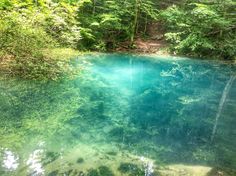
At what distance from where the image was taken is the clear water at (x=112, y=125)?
274 inches

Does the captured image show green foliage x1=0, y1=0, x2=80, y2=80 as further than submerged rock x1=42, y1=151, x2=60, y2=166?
Yes

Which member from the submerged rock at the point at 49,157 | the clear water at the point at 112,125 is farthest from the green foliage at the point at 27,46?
the submerged rock at the point at 49,157

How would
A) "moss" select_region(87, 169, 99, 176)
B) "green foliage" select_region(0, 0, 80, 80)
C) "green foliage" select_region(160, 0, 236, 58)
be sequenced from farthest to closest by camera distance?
"green foliage" select_region(160, 0, 236, 58)
"green foliage" select_region(0, 0, 80, 80)
"moss" select_region(87, 169, 99, 176)

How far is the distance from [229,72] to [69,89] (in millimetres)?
10288

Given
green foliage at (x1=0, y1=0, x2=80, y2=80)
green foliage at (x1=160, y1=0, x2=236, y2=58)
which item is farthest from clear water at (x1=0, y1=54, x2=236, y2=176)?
green foliage at (x1=160, y1=0, x2=236, y2=58)

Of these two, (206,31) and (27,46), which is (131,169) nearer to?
(27,46)

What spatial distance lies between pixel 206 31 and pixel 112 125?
15585mm

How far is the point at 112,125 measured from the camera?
31.2 ft

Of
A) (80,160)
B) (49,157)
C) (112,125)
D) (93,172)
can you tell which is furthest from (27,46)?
(93,172)

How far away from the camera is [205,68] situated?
19078 mm

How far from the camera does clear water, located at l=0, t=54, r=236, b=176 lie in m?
6.96

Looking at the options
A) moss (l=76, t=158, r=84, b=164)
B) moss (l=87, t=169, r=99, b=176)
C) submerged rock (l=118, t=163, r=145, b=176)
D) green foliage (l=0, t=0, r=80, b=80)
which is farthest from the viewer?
green foliage (l=0, t=0, r=80, b=80)

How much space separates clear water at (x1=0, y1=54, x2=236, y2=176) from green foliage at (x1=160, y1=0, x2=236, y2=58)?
6.35m

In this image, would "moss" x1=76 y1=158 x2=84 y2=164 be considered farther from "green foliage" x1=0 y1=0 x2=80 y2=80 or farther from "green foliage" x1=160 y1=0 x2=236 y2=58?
"green foliage" x1=160 y1=0 x2=236 y2=58
